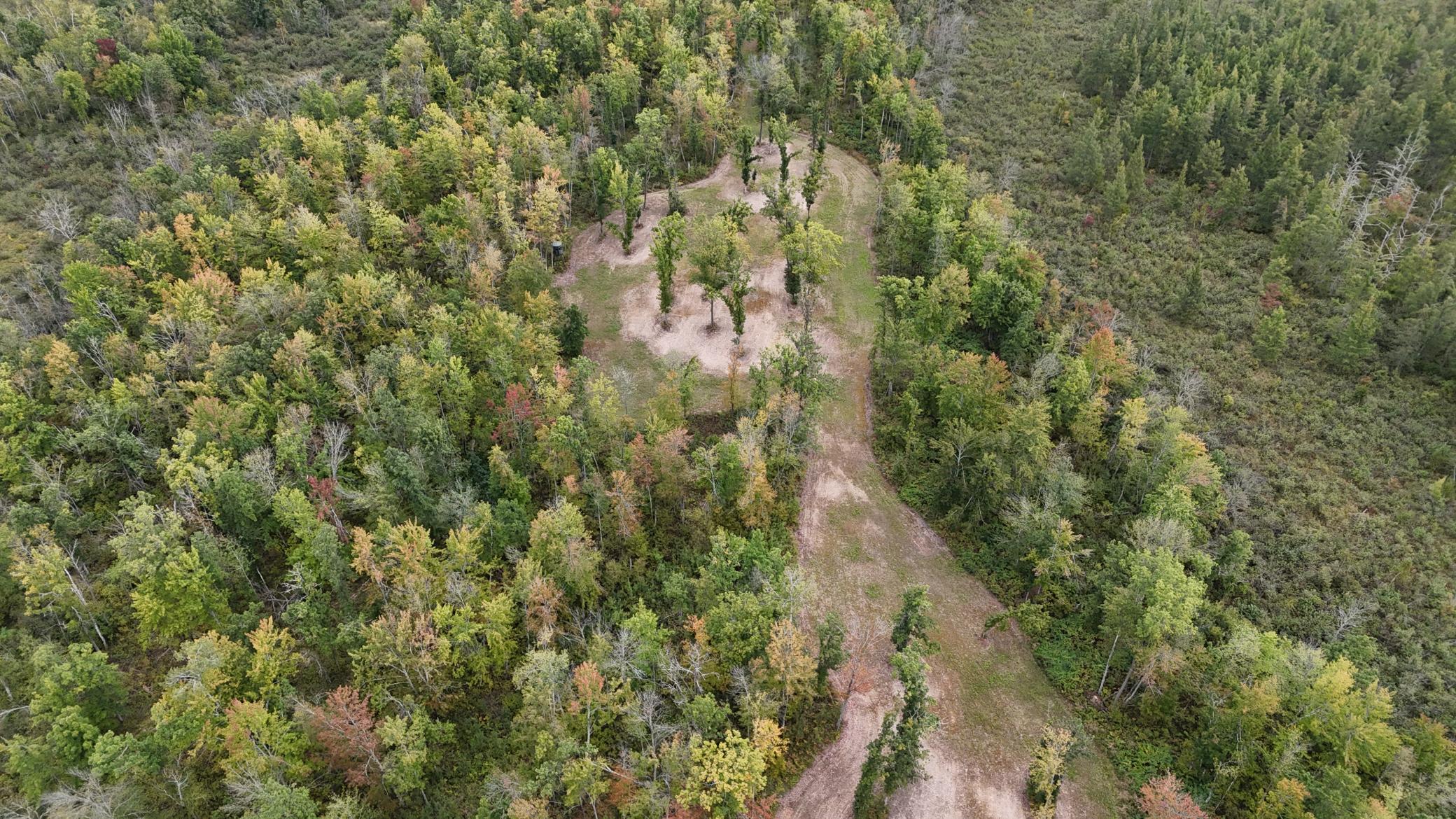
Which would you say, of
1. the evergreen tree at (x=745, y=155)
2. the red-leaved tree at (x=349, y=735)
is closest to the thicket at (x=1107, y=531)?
the evergreen tree at (x=745, y=155)

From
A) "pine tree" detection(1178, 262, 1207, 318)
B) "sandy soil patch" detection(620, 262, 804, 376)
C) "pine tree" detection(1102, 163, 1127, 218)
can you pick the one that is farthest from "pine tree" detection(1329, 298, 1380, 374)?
"sandy soil patch" detection(620, 262, 804, 376)

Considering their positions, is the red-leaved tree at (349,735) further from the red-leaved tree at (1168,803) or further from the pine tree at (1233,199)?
the pine tree at (1233,199)

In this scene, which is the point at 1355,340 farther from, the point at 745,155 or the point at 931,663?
the point at 745,155

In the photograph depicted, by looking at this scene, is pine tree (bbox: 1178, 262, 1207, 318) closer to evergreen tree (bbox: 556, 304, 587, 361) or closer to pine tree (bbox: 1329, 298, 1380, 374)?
pine tree (bbox: 1329, 298, 1380, 374)

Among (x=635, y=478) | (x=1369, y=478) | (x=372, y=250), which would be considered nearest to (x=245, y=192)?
(x=372, y=250)

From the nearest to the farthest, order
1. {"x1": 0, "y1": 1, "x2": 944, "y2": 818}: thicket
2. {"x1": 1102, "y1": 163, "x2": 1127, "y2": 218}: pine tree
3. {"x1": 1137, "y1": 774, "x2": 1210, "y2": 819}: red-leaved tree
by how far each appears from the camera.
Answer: {"x1": 1137, "y1": 774, "x2": 1210, "y2": 819}: red-leaved tree → {"x1": 0, "y1": 1, "x2": 944, "y2": 818}: thicket → {"x1": 1102, "y1": 163, "x2": 1127, "y2": 218}: pine tree

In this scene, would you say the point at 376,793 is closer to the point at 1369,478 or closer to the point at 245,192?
the point at 245,192
